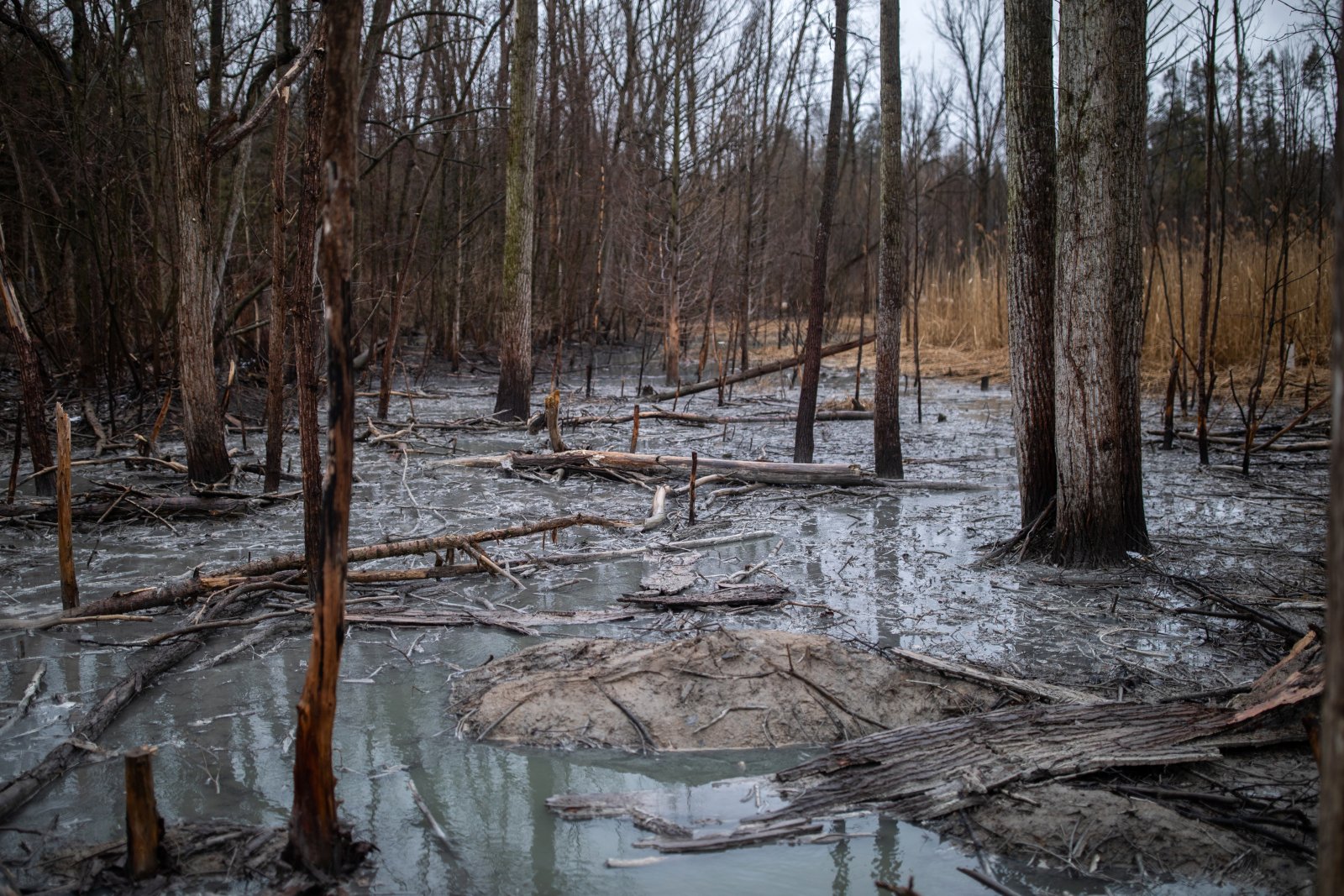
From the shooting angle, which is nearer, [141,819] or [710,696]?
[141,819]

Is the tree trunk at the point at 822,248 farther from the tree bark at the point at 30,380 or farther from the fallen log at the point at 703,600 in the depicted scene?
the tree bark at the point at 30,380

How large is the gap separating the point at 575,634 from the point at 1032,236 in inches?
145

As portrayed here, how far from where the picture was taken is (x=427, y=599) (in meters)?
5.11

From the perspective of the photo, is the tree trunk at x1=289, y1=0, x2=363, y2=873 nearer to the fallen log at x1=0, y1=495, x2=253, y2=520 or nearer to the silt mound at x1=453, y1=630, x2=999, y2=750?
the silt mound at x1=453, y1=630, x2=999, y2=750

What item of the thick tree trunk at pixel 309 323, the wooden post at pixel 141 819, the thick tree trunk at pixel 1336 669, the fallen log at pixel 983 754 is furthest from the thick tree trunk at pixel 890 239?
the thick tree trunk at pixel 1336 669

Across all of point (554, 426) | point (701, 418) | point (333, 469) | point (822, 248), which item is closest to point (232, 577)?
point (333, 469)

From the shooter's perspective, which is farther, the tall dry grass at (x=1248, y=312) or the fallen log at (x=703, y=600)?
the tall dry grass at (x=1248, y=312)

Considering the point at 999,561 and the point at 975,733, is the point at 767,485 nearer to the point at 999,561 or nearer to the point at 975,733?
the point at 999,561

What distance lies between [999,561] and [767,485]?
2665 millimetres

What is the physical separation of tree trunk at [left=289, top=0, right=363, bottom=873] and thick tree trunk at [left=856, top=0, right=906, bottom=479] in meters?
6.09

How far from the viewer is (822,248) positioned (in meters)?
8.41

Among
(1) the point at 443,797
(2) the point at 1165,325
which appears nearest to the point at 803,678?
(1) the point at 443,797

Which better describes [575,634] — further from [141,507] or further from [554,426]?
[554,426]

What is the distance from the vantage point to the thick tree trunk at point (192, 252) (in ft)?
22.6
